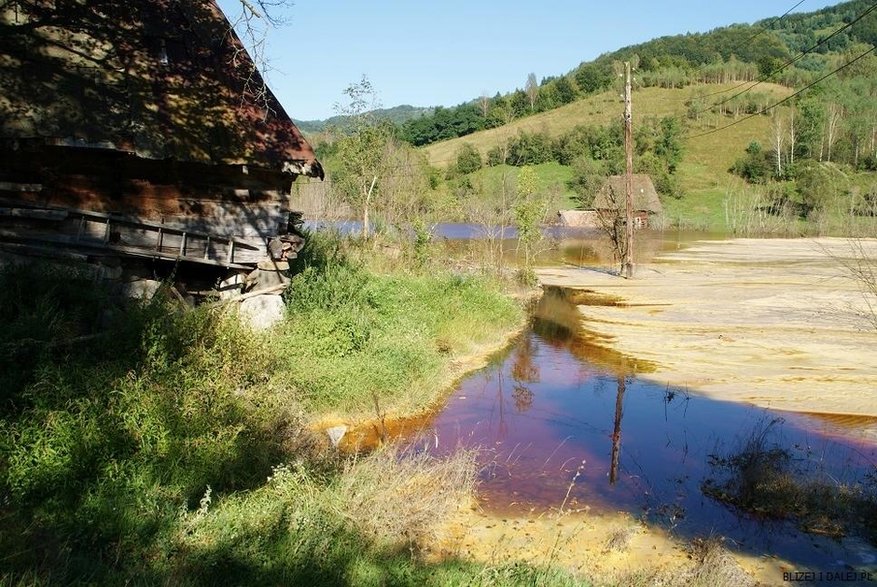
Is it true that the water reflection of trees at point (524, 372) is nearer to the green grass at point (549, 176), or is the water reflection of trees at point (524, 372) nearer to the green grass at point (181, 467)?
the green grass at point (181, 467)

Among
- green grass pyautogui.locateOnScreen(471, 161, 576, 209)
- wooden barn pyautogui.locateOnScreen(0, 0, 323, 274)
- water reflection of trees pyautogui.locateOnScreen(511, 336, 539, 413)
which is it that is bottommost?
water reflection of trees pyautogui.locateOnScreen(511, 336, 539, 413)

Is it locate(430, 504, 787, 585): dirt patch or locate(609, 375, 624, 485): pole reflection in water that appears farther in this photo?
locate(609, 375, 624, 485): pole reflection in water

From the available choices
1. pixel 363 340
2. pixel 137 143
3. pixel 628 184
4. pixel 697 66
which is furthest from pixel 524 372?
pixel 697 66

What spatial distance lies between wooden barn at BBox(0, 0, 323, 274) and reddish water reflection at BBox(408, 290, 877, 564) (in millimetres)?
5370

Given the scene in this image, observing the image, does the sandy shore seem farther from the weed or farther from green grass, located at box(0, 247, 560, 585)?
green grass, located at box(0, 247, 560, 585)

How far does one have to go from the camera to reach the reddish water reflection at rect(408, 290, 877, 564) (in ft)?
27.8

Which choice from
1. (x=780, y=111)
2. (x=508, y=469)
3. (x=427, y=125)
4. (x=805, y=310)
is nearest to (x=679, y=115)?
(x=780, y=111)

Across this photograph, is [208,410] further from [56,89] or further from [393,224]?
[393,224]

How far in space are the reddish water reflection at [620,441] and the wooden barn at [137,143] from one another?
537cm

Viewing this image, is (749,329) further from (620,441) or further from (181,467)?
(181,467)

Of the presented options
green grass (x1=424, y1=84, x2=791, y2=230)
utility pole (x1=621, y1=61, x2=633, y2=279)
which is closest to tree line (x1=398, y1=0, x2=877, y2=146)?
green grass (x1=424, y1=84, x2=791, y2=230)

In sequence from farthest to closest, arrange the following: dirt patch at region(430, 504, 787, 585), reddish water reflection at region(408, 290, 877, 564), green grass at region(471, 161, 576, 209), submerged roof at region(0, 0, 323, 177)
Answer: green grass at region(471, 161, 576, 209), submerged roof at region(0, 0, 323, 177), reddish water reflection at region(408, 290, 877, 564), dirt patch at region(430, 504, 787, 585)

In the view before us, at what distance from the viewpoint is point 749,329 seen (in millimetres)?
19391

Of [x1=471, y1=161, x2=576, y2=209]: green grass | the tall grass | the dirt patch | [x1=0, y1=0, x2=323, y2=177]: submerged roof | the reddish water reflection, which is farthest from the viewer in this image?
[x1=471, y1=161, x2=576, y2=209]: green grass
